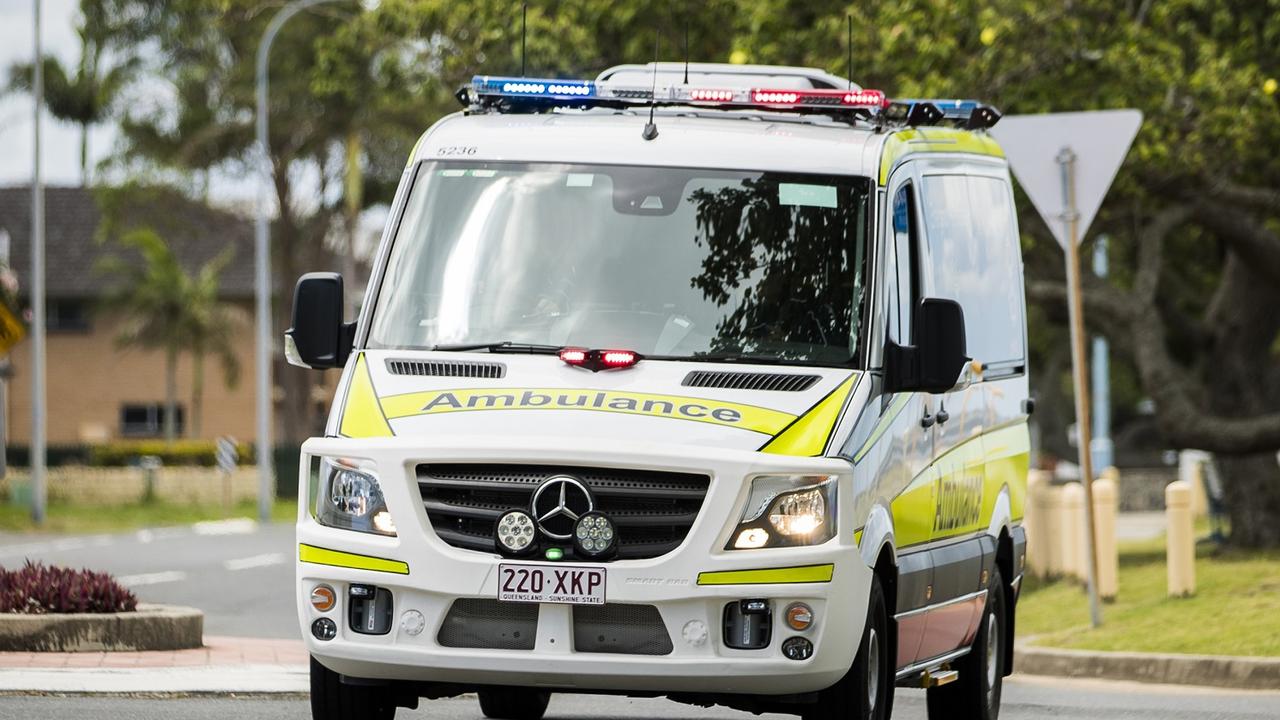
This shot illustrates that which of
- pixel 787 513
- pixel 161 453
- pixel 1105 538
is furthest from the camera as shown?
pixel 161 453

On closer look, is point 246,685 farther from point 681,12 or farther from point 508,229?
point 681,12

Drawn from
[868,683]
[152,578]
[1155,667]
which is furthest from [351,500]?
[152,578]

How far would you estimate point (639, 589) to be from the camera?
7672mm

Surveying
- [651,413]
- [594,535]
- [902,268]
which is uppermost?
[902,268]

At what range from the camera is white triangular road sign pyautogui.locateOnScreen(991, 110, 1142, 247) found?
15.6m

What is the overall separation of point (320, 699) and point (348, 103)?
4145 centimetres

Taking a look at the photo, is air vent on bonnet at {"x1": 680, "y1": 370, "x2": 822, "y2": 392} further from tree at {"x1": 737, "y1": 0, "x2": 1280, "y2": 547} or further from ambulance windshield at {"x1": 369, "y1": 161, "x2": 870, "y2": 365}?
tree at {"x1": 737, "y1": 0, "x2": 1280, "y2": 547}

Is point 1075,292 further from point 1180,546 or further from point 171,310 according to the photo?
point 171,310

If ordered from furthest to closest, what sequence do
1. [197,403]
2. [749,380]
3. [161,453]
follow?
[197,403] → [161,453] → [749,380]

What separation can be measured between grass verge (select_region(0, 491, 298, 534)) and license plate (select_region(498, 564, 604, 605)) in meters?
29.0

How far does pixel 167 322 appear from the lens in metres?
64.0

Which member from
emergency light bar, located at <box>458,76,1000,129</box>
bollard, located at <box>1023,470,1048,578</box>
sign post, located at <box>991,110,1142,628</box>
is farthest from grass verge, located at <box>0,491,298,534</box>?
emergency light bar, located at <box>458,76,1000,129</box>

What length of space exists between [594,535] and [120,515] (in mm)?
34935

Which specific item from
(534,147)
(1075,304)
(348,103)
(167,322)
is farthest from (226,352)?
(534,147)
